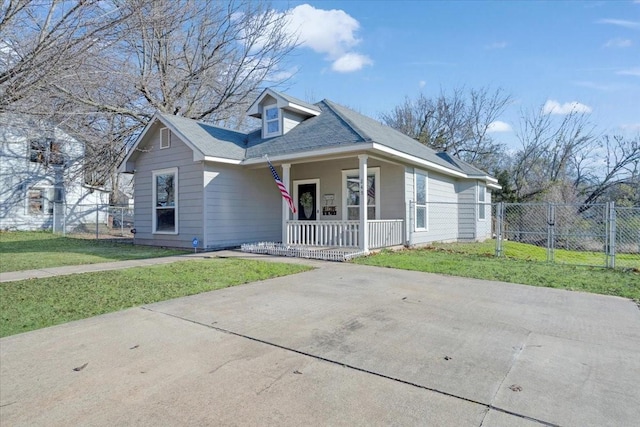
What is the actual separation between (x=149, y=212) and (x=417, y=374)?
39.9 feet

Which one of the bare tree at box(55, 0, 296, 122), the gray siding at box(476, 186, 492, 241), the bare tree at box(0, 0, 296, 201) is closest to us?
the bare tree at box(0, 0, 296, 201)

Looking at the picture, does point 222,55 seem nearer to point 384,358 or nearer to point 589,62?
point 589,62

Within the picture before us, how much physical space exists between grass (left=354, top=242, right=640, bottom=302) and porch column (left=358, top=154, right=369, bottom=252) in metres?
0.45

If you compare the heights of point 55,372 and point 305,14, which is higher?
point 305,14

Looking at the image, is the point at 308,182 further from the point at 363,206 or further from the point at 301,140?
the point at 363,206

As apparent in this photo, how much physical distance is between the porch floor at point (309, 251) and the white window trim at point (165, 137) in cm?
439

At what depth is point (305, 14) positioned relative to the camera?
19.2 m

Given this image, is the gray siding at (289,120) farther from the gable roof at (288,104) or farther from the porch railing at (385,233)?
the porch railing at (385,233)

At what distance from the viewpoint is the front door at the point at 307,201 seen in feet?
44.7

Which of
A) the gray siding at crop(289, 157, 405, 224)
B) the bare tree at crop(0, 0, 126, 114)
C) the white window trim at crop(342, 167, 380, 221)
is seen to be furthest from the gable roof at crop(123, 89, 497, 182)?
the bare tree at crop(0, 0, 126, 114)

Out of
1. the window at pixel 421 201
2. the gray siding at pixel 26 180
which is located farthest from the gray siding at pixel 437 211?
the gray siding at pixel 26 180

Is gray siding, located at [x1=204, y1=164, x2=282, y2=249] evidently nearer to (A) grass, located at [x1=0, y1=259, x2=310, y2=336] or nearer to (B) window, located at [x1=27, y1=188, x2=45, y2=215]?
(A) grass, located at [x1=0, y1=259, x2=310, y2=336]

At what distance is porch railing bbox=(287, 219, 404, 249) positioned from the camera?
10.6 metres

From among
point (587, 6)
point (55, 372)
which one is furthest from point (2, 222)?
point (587, 6)
